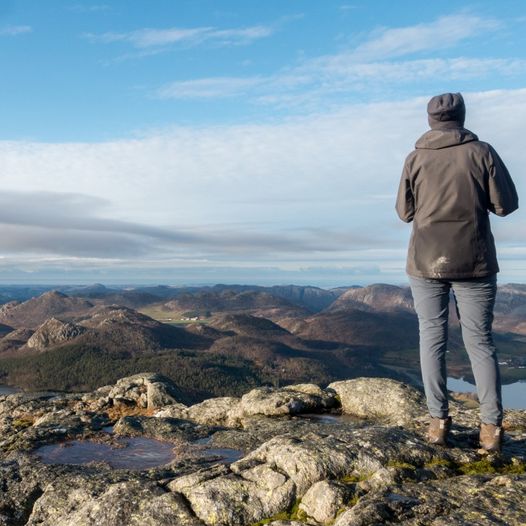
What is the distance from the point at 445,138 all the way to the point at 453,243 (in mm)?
2146

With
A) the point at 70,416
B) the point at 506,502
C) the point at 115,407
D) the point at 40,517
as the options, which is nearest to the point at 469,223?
the point at 506,502

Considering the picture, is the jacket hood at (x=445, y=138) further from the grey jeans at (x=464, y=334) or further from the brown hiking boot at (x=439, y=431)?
the brown hiking boot at (x=439, y=431)

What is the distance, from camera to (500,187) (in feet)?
32.9

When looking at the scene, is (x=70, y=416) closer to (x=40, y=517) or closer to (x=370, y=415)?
(x=40, y=517)

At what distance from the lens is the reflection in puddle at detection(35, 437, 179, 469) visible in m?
13.9

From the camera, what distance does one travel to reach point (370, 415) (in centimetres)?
1947

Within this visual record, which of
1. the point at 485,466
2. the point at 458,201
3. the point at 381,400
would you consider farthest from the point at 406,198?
the point at 381,400

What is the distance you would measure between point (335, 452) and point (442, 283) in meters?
4.06

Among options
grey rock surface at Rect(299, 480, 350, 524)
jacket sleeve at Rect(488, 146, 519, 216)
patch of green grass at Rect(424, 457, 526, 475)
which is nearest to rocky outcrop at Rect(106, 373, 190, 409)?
grey rock surface at Rect(299, 480, 350, 524)

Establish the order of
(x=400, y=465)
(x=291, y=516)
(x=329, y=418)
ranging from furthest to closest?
1. (x=329, y=418)
2. (x=400, y=465)
3. (x=291, y=516)

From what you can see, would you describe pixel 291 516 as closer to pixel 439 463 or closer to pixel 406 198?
pixel 439 463

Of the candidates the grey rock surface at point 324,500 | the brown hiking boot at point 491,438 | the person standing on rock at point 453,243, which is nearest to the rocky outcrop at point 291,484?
the grey rock surface at point 324,500

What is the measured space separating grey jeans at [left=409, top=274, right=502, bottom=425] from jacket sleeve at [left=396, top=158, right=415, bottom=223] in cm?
139

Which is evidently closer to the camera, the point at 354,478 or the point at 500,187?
the point at 354,478
